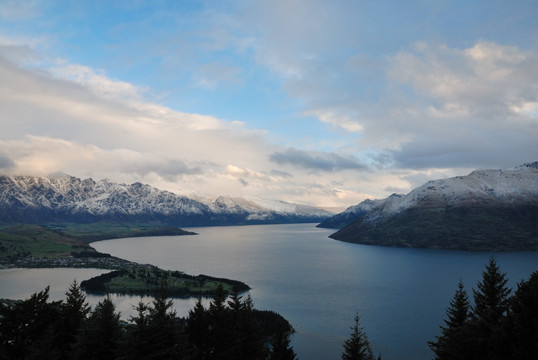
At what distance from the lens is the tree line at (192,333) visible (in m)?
30.4

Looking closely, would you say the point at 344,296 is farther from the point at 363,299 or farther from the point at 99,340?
the point at 99,340

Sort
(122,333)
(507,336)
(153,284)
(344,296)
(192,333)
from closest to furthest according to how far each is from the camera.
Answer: (507,336) → (122,333) → (192,333) → (344,296) → (153,284)

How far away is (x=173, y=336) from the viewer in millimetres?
31859

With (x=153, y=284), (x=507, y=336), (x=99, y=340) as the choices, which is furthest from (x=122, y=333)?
(x=153, y=284)

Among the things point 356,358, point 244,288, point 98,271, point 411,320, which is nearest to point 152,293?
point 244,288

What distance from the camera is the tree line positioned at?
30.4 m

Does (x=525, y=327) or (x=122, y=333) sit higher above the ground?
(x=525, y=327)

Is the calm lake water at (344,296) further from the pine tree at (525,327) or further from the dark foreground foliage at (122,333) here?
the pine tree at (525,327)

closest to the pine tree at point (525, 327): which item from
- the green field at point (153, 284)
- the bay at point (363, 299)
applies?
the bay at point (363, 299)

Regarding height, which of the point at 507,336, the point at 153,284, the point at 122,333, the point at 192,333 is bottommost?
the point at 153,284

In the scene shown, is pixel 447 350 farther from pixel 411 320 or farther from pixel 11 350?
pixel 411 320

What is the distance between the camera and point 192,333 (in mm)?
49750

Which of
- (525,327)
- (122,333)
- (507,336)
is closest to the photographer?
(525,327)

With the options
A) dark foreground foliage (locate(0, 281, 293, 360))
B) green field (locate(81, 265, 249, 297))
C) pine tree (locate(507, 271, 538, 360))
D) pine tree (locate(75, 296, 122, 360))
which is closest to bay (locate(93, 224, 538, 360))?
green field (locate(81, 265, 249, 297))
